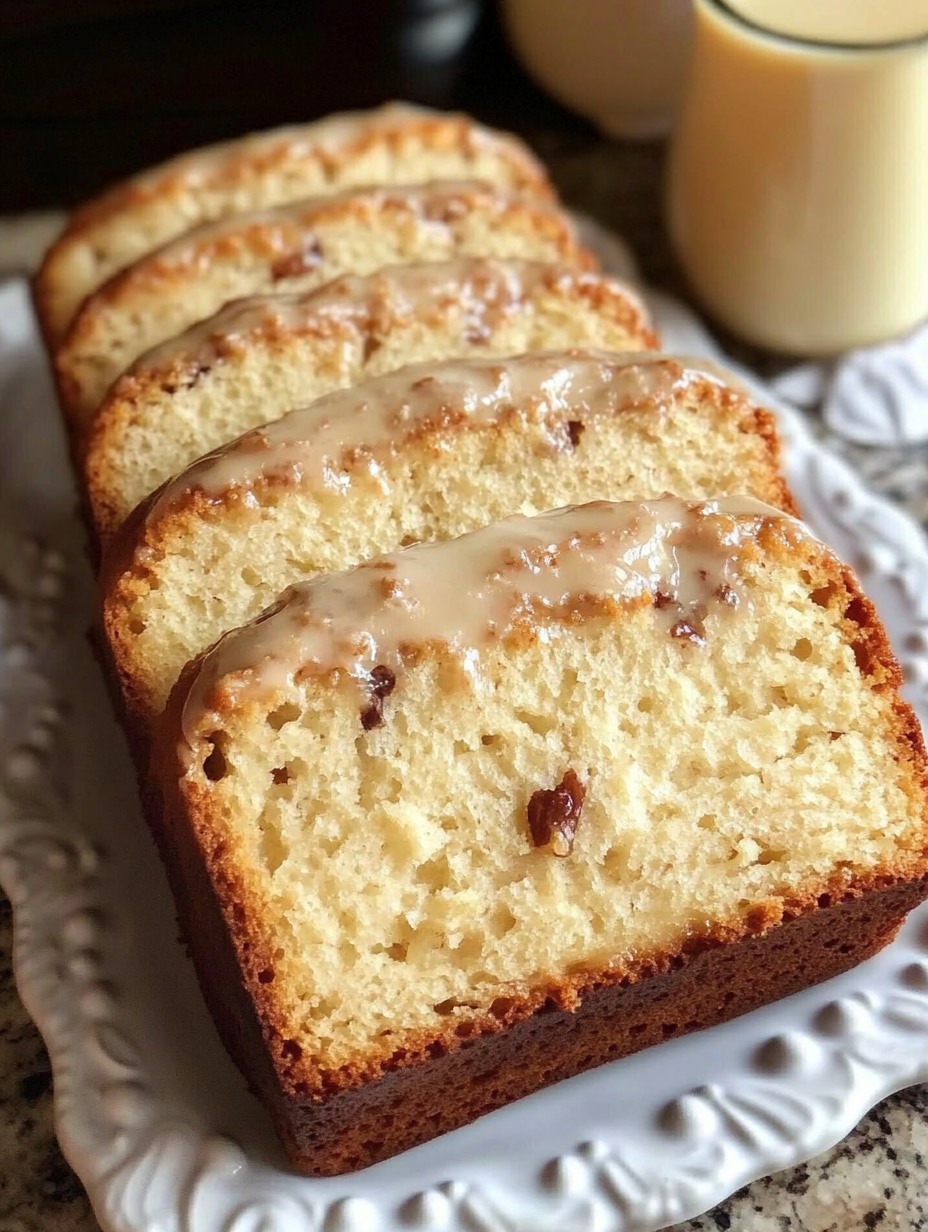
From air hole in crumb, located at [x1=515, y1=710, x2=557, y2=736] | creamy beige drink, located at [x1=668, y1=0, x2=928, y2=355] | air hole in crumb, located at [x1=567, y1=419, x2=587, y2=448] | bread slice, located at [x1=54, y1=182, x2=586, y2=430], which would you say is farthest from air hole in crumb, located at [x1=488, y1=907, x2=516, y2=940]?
creamy beige drink, located at [x1=668, y1=0, x2=928, y2=355]

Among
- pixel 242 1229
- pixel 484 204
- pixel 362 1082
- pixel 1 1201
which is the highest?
pixel 484 204

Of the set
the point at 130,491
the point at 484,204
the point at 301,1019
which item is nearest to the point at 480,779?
the point at 301,1019

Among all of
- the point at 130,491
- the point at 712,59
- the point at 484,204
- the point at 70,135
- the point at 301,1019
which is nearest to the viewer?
the point at 301,1019

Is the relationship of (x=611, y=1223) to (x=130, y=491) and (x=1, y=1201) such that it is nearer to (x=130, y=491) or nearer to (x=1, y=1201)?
(x=1, y=1201)

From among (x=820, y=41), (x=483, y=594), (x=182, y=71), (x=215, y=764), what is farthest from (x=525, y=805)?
(x=182, y=71)

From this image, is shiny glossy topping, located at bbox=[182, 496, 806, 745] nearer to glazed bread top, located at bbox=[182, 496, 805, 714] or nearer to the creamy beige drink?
glazed bread top, located at bbox=[182, 496, 805, 714]

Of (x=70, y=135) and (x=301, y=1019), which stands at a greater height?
(x=70, y=135)

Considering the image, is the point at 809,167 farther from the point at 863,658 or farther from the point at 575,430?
the point at 863,658
